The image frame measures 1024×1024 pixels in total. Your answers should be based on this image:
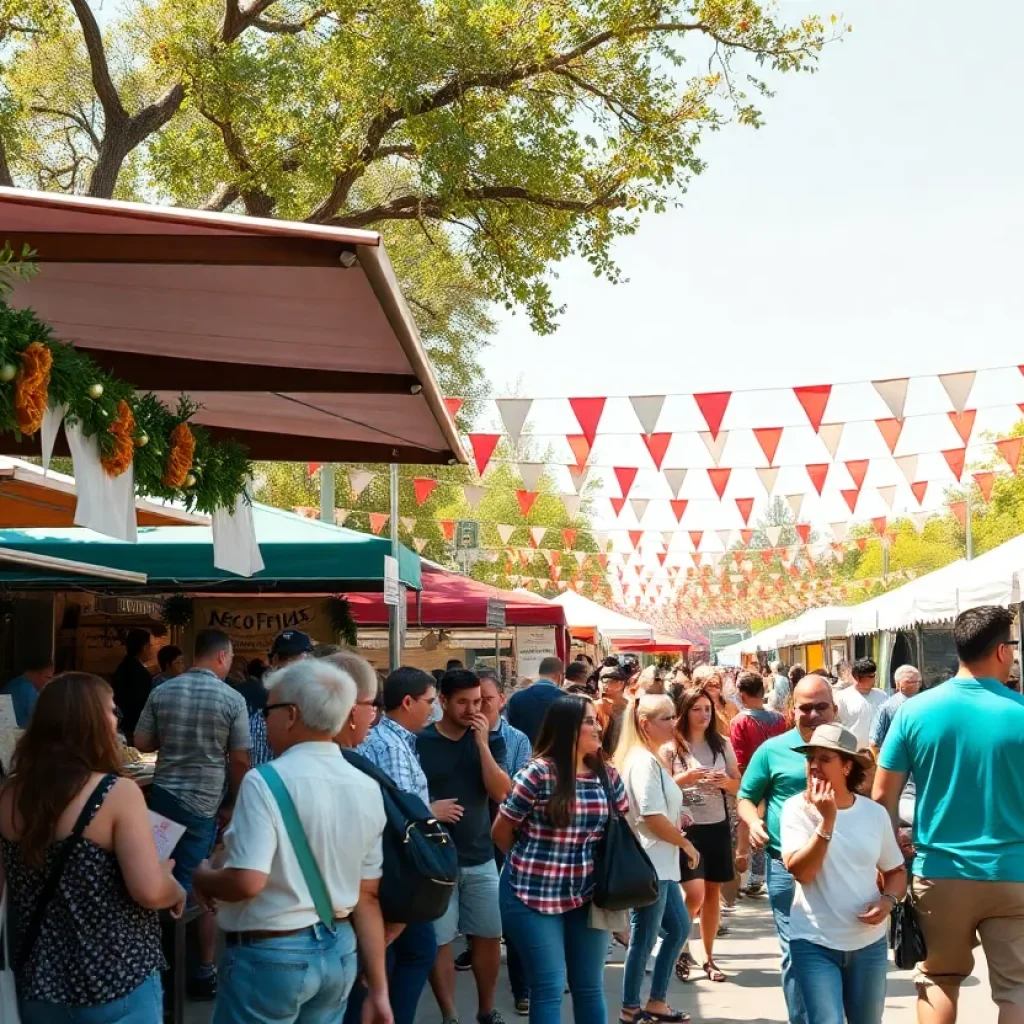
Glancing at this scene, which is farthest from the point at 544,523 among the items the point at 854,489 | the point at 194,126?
the point at 194,126

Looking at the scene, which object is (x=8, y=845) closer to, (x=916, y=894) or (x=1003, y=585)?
(x=916, y=894)

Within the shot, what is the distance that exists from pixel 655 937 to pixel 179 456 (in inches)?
135

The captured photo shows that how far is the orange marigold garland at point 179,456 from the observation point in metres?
6.70

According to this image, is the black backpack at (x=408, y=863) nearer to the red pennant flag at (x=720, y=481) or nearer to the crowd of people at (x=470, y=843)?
the crowd of people at (x=470, y=843)

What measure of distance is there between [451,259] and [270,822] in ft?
57.3

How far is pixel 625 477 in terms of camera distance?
23766 millimetres

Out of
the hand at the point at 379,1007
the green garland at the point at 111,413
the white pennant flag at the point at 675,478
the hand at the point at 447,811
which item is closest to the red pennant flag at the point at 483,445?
the white pennant flag at the point at 675,478

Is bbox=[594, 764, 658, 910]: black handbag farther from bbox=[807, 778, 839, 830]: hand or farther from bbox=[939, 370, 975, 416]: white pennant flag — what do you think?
bbox=[939, 370, 975, 416]: white pennant flag

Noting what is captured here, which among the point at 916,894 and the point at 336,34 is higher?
the point at 336,34

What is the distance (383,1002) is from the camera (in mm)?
4207

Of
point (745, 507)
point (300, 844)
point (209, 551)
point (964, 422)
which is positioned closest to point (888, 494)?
point (745, 507)

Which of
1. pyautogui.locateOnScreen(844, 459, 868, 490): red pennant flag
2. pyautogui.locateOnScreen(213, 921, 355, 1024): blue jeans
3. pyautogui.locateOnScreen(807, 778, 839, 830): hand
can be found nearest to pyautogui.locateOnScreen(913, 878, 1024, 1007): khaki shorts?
pyautogui.locateOnScreen(807, 778, 839, 830): hand

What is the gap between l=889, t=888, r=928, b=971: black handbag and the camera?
17.5 ft

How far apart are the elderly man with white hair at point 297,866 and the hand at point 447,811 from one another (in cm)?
198
